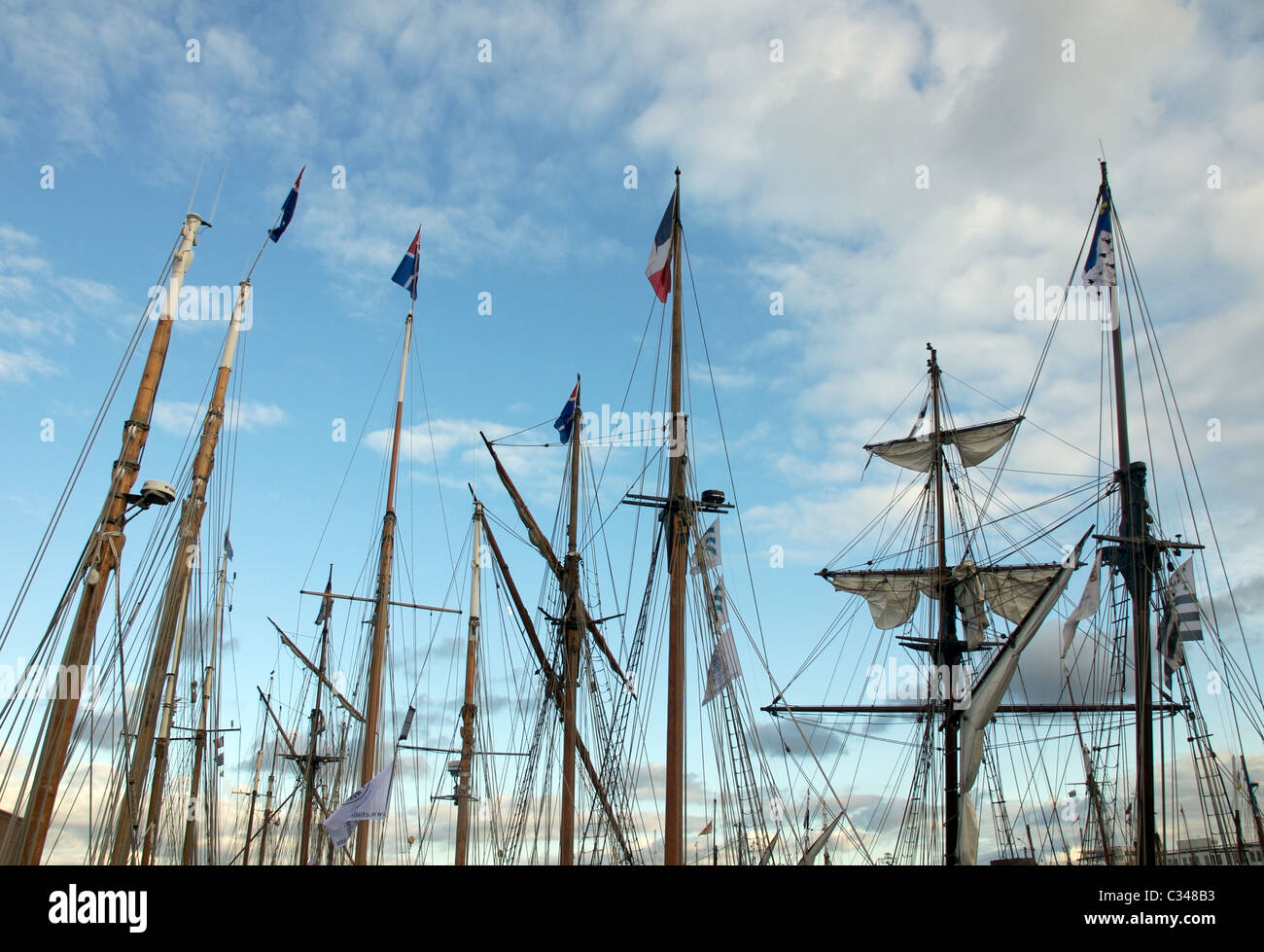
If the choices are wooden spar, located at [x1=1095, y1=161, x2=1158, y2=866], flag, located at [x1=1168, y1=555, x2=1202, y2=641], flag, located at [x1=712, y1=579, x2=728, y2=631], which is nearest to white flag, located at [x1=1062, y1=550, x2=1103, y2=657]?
wooden spar, located at [x1=1095, y1=161, x2=1158, y2=866]

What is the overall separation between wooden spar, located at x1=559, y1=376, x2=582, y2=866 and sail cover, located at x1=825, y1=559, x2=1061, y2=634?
2107cm

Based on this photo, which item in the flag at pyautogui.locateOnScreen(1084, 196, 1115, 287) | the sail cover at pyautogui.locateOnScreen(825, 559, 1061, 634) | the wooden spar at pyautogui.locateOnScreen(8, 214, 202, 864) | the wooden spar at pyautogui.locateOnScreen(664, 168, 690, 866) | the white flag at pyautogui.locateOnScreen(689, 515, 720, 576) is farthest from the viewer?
the sail cover at pyautogui.locateOnScreen(825, 559, 1061, 634)

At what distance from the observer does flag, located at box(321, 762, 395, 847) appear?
30125 mm

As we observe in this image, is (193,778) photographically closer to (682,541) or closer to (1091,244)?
(682,541)

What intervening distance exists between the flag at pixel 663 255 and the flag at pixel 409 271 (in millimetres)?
12389

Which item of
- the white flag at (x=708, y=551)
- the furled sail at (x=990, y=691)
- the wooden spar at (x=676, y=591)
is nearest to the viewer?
the wooden spar at (x=676, y=591)

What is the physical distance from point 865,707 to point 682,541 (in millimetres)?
27371

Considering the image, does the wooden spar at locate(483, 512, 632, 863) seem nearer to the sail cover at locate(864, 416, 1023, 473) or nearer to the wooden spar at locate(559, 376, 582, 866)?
the wooden spar at locate(559, 376, 582, 866)

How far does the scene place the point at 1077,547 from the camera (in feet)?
122

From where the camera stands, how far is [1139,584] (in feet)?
109

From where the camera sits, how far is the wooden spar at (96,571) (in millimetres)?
17016

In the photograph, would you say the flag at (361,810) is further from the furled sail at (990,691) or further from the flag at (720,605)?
the furled sail at (990,691)

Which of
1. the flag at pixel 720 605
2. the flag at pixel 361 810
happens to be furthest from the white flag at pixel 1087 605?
the flag at pixel 361 810
